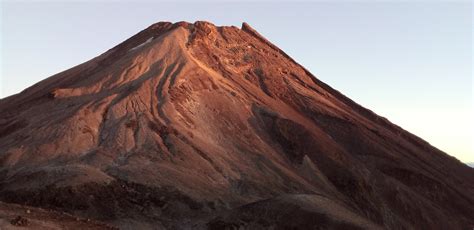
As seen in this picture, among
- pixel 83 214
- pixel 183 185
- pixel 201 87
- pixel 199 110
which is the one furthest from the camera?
pixel 201 87

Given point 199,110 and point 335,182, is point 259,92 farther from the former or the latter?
point 335,182

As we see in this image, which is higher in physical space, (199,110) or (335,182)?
(199,110)

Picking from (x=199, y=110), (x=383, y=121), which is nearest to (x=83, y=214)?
(x=199, y=110)

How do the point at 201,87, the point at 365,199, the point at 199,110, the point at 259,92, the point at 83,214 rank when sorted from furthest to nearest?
the point at 259,92 → the point at 201,87 → the point at 199,110 → the point at 365,199 → the point at 83,214

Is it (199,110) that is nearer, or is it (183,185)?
(183,185)

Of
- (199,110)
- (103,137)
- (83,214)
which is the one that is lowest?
(83,214)

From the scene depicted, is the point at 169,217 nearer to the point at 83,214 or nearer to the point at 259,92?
the point at 83,214
